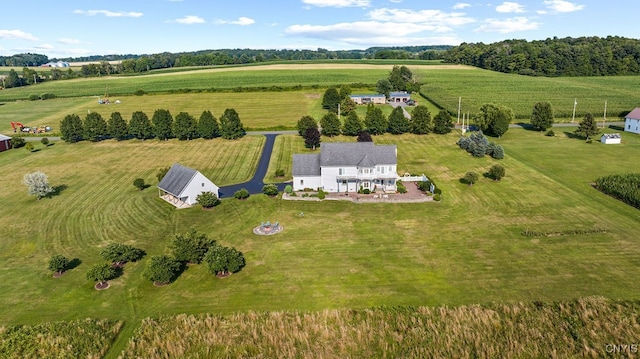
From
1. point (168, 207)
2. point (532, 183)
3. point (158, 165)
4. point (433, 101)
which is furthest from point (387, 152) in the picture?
point (433, 101)

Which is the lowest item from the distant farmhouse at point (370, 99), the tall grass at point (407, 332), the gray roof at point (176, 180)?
the tall grass at point (407, 332)

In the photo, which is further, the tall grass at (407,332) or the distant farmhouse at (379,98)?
the distant farmhouse at (379,98)

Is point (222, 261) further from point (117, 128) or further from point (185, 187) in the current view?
point (117, 128)

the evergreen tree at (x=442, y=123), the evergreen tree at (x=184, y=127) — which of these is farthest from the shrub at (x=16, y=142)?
the evergreen tree at (x=442, y=123)

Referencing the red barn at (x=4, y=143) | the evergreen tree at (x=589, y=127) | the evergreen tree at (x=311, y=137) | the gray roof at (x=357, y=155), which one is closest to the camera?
the gray roof at (x=357, y=155)

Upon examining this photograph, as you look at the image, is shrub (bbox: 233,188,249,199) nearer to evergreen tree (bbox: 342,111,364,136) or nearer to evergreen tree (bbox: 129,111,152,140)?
evergreen tree (bbox: 342,111,364,136)

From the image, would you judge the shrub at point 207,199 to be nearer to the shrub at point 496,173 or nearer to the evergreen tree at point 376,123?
the shrub at point 496,173

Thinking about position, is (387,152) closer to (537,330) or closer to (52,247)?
(537,330)
